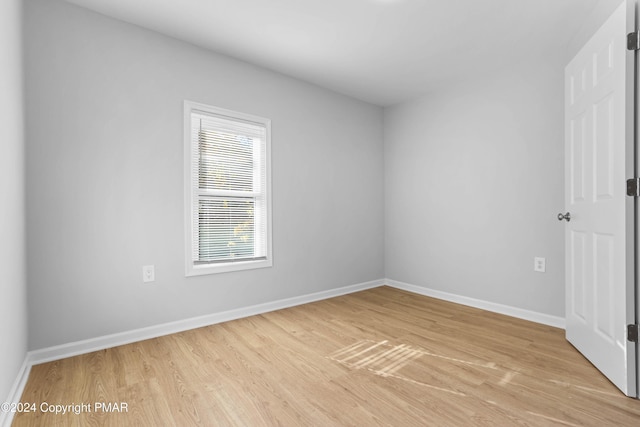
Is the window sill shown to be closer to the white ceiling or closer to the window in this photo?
the window

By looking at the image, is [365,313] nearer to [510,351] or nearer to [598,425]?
[510,351]

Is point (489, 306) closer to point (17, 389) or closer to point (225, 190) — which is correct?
point (225, 190)

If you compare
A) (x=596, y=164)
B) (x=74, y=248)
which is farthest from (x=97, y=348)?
(x=596, y=164)

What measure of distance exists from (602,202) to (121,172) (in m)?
3.25

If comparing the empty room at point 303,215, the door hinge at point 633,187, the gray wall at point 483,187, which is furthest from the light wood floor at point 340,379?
the door hinge at point 633,187

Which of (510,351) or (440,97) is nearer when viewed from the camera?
(510,351)

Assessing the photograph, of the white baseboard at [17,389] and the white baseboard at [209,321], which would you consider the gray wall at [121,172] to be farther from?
the white baseboard at [17,389]

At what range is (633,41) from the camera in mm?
1699

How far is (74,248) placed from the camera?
223 centimetres

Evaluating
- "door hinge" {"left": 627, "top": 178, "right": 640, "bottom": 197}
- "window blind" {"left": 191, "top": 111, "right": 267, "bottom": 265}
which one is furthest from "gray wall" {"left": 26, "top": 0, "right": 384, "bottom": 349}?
"door hinge" {"left": 627, "top": 178, "right": 640, "bottom": 197}

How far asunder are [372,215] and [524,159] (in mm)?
1829

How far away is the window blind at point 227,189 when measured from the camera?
2.84 metres

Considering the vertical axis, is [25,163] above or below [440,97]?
below

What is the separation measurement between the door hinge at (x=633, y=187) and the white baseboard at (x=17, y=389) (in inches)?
128
